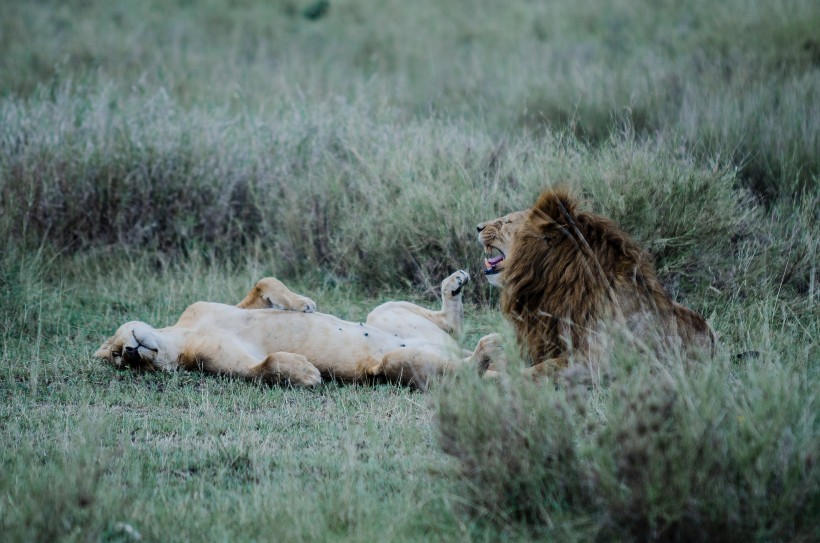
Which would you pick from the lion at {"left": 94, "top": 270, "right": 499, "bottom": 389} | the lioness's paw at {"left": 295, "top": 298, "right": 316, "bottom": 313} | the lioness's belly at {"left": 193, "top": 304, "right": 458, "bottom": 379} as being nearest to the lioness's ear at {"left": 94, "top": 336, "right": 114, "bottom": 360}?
the lion at {"left": 94, "top": 270, "right": 499, "bottom": 389}

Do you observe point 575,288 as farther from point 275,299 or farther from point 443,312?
point 275,299

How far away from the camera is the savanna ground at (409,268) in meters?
3.19

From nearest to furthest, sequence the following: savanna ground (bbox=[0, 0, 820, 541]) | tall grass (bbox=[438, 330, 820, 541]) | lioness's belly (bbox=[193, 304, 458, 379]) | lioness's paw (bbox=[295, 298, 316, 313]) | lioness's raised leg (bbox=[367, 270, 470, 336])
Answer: tall grass (bbox=[438, 330, 820, 541]) < savanna ground (bbox=[0, 0, 820, 541]) < lioness's belly (bbox=[193, 304, 458, 379]) < lioness's paw (bbox=[295, 298, 316, 313]) < lioness's raised leg (bbox=[367, 270, 470, 336])

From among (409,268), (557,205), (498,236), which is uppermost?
(557,205)

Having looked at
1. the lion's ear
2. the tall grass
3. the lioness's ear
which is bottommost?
the lioness's ear

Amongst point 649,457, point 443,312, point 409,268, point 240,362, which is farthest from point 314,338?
point 649,457

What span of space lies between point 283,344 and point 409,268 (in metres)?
2.55

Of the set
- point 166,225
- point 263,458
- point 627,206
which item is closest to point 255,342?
point 263,458

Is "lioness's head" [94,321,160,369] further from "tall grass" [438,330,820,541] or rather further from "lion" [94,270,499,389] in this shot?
"tall grass" [438,330,820,541]

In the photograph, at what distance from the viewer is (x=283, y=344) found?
571cm

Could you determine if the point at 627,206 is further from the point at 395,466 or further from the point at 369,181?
the point at 395,466

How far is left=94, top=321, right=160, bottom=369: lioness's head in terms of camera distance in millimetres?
5625

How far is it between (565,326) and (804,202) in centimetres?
342

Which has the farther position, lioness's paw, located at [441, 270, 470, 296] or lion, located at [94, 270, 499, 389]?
lioness's paw, located at [441, 270, 470, 296]
